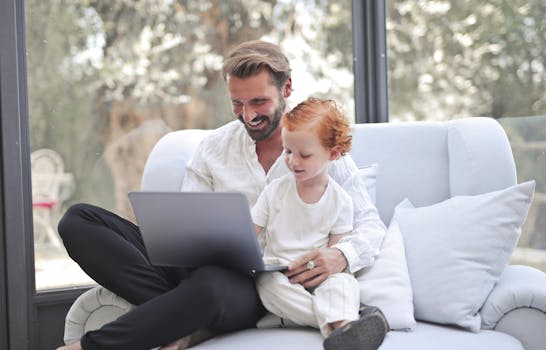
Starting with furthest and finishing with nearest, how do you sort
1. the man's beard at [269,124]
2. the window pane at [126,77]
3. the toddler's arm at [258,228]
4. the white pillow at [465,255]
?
the window pane at [126,77] → the man's beard at [269,124] → the toddler's arm at [258,228] → the white pillow at [465,255]

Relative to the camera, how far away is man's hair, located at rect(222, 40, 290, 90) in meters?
2.09

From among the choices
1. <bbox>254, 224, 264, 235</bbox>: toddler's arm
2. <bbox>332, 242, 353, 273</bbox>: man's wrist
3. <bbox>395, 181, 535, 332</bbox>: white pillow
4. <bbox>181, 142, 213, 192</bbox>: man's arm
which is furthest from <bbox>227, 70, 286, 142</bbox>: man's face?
<bbox>395, 181, 535, 332</bbox>: white pillow

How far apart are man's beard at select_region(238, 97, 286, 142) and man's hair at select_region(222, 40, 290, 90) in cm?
7

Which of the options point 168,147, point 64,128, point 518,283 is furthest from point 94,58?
point 518,283

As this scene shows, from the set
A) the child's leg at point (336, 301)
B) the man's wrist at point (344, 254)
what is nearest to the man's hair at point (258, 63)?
the man's wrist at point (344, 254)

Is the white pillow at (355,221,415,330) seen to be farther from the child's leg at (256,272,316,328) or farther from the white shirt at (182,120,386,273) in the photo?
the child's leg at (256,272,316,328)

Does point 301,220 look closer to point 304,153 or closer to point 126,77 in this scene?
point 304,153

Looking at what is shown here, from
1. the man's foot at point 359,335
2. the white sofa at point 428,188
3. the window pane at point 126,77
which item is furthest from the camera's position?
the window pane at point 126,77

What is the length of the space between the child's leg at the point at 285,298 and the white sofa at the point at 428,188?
1.4 inches

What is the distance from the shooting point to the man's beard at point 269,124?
213 cm

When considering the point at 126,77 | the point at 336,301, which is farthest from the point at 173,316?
the point at 126,77

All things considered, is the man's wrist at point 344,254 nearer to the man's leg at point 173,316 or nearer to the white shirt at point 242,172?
the white shirt at point 242,172

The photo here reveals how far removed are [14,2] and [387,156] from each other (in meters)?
1.42

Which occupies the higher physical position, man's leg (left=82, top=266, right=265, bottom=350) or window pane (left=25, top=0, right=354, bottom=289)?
window pane (left=25, top=0, right=354, bottom=289)
